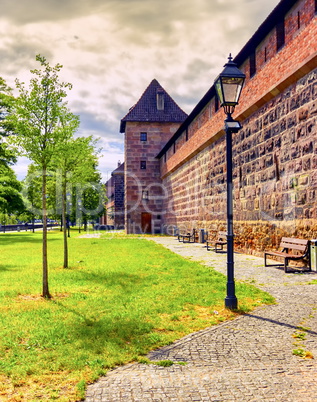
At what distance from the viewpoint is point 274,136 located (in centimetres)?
1098

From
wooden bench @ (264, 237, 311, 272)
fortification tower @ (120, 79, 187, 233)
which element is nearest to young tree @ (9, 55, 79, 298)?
wooden bench @ (264, 237, 311, 272)

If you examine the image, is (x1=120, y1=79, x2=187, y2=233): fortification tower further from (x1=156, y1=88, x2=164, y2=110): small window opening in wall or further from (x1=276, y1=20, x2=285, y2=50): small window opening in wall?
(x1=276, y1=20, x2=285, y2=50): small window opening in wall

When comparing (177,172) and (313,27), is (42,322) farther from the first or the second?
(177,172)

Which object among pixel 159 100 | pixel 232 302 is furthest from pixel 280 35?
pixel 159 100

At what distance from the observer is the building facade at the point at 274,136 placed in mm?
9039

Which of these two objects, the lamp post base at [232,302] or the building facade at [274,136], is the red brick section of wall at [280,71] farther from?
the lamp post base at [232,302]

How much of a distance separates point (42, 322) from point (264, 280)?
4903mm

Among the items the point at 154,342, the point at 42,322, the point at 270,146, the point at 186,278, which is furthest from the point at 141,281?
the point at 270,146

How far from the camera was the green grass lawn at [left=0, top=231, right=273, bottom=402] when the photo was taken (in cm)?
336

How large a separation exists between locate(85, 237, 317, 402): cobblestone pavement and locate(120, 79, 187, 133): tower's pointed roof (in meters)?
29.7

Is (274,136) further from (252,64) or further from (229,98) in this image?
(229,98)

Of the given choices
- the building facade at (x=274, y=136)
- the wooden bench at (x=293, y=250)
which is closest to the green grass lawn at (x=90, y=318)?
the wooden bench at (x=293, y=250)

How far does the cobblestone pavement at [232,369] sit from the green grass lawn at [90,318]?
24 centimetres

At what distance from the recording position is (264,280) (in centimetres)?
791
